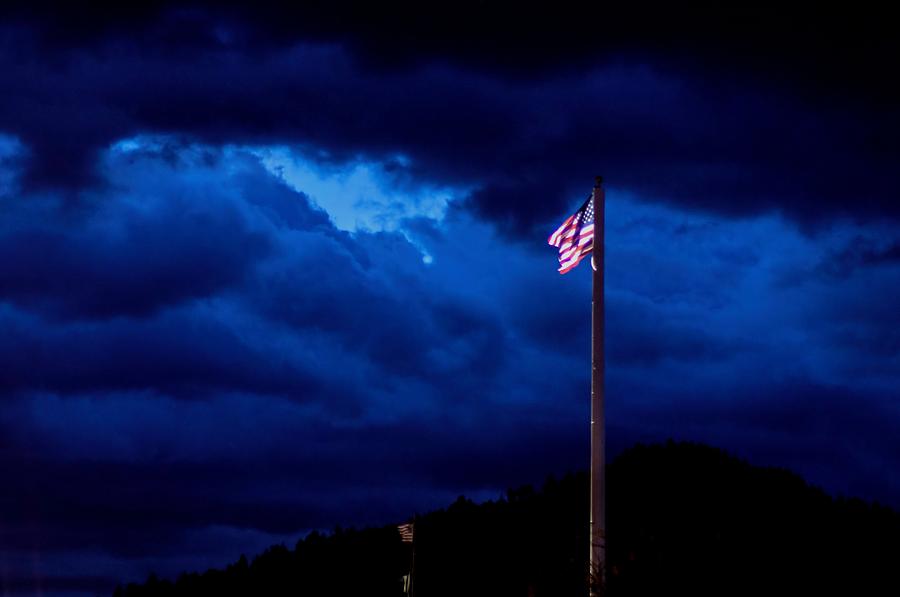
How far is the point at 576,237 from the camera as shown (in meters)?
24.9

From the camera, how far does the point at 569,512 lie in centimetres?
4238

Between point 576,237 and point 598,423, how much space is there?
4089 millimetres

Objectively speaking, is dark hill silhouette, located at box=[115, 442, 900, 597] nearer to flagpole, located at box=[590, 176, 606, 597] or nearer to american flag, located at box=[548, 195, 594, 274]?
flagpole, located at box=[590, 176, 606, 597]

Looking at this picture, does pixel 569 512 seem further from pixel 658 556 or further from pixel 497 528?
pixel 658 556

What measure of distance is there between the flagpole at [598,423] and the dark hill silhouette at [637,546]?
735mm

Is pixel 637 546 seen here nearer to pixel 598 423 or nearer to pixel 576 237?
pixel 598 423

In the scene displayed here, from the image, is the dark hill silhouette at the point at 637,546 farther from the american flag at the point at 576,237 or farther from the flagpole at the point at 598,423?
the american flag at the point at 576,237

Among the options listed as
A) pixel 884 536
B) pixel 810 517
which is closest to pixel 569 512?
pixel 810 517

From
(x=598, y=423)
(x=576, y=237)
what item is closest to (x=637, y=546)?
(x=598, y=423)

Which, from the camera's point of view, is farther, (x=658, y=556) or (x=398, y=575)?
(x=398, y=575)

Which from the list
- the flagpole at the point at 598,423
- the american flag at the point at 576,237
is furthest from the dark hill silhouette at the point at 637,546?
the american flag at the point at 576,237

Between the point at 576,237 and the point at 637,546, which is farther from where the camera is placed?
the point at 637,546

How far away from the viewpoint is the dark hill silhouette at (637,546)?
2362 cm

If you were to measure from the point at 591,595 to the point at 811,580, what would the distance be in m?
4.40
